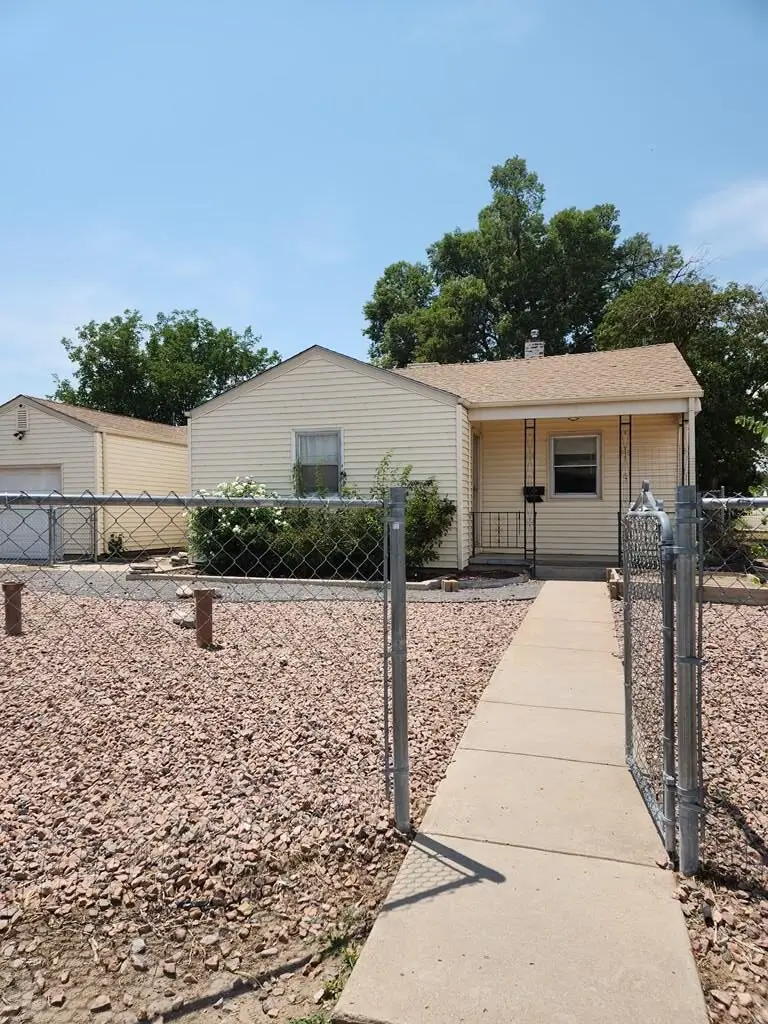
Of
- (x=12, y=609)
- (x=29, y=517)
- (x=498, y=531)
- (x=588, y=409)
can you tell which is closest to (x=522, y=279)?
(x=498, y=531)

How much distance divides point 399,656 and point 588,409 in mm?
9914

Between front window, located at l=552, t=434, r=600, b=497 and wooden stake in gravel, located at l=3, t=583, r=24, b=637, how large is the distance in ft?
32.3

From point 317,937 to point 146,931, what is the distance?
612 mm

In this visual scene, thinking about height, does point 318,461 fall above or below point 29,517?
above

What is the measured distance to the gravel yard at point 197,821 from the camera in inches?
80.9

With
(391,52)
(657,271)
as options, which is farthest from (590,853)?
(657,271)

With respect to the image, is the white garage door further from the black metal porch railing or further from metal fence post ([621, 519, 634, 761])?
metal fence post ([621, 519, 634, 761])

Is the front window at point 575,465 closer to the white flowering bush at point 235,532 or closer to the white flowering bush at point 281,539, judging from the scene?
the white flowering bush at point 281,539

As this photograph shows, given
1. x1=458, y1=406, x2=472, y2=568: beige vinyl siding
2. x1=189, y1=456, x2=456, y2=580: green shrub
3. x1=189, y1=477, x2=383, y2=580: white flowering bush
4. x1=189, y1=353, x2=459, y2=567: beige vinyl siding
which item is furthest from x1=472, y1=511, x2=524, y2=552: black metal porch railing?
x1=189, y1=477, x2=383, y2=580: white flowering bush

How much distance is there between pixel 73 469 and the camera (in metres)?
15.8

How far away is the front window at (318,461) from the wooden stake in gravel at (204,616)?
20.9 ft

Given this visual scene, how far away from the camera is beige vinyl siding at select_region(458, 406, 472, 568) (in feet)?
38.8

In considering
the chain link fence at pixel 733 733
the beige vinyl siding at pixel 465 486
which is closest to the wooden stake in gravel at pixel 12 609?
the chain link fence at pixel 733 733

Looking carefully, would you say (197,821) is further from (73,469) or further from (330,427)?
(73,469)
